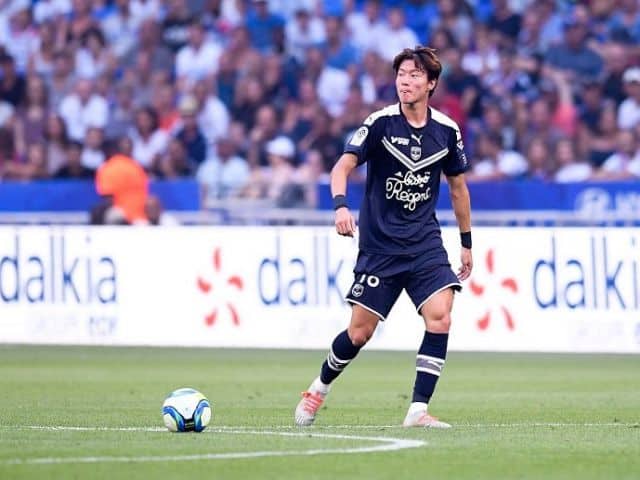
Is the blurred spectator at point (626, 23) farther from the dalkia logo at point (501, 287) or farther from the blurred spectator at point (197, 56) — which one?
the dalkia logo at point (501, 287)

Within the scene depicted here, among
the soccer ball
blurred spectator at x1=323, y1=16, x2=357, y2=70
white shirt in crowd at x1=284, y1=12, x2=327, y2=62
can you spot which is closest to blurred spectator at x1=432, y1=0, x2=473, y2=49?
blurred spectator at x1=323, y1=16, x2=357, y2=70

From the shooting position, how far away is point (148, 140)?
79.0 feet

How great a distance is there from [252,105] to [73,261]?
5.95 meters

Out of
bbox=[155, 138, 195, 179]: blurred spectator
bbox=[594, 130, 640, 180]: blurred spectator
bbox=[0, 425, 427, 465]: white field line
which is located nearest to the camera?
bbox=[0, 425, 427, 465]: white field line

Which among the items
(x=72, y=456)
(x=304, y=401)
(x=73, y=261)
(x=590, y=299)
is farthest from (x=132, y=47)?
(x=72, y=456)

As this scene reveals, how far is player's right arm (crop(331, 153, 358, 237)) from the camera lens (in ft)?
29.4

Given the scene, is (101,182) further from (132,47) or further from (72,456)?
(72,456)

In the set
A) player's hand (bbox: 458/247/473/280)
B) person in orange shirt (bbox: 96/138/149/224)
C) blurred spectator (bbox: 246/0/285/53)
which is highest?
blurred spectator (bbox: 246/0/285/53)

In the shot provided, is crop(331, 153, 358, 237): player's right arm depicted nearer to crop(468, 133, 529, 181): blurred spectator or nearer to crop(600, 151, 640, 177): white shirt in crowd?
crop(600, 151, 640, 177): white shirt in crowd

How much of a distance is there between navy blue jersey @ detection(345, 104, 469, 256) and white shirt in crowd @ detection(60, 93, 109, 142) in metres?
15.6

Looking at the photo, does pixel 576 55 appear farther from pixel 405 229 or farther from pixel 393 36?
pixel 405 229

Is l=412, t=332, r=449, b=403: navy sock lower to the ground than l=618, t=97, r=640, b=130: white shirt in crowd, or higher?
lower

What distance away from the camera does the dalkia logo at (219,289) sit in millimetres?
18266

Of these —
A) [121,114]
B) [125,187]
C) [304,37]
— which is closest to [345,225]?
[125,187]
